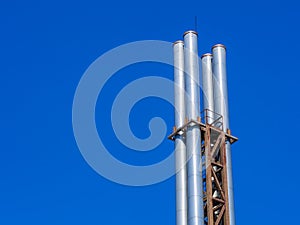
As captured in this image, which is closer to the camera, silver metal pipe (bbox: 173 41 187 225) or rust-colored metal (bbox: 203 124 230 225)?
rust-colored metal (bbox: 203 124 230 225)

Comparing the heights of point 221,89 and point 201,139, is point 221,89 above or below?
above

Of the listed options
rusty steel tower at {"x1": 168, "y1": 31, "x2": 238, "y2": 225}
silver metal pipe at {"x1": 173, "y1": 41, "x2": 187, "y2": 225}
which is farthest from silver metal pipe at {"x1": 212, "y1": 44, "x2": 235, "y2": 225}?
silver metal pipe at {"x1": 173, "y1": 41, "x2": 187, "y2": 225}

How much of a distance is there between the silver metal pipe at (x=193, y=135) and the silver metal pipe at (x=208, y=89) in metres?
0.74

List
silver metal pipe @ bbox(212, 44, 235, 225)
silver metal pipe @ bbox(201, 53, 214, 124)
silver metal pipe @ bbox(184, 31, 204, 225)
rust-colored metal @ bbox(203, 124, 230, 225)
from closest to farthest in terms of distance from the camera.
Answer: silver metal pipe @ bbox(184, 31, 204, 225) < rust-colored metal @ bbox(203, 124, 230, 225) < silver metal pipe @ bbox(212, 44, 235, 225) < silver metal pipe @ bbox(201, 53, 214, 124)

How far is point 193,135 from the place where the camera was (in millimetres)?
51781

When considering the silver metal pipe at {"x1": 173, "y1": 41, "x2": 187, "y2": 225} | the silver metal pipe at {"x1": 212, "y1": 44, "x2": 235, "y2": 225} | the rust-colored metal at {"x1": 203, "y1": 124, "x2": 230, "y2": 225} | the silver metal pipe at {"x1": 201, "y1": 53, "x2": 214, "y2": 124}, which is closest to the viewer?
the rust-colored metal at {"x1": 203, "y1": 124, "x2": 230, "y2": 225}

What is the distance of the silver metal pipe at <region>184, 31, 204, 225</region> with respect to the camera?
4922 cm

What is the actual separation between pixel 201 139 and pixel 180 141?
4.57 feet

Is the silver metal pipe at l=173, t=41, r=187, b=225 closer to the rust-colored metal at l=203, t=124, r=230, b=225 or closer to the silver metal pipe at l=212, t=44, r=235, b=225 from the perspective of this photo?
the rust-colored metal at l=203, t=124, r=230, b=225

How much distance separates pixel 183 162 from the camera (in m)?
51.5

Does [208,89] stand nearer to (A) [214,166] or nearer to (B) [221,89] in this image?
(B) [221,89]

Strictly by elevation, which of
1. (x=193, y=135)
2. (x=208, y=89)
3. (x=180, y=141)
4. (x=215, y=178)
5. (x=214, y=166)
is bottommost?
(x=215, y=178)

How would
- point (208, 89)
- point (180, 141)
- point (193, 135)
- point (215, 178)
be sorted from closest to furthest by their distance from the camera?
point (215, 178) → point (193, 135) → point (180, 141) → point (208, 89)

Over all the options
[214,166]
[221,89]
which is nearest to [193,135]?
[214,166]
